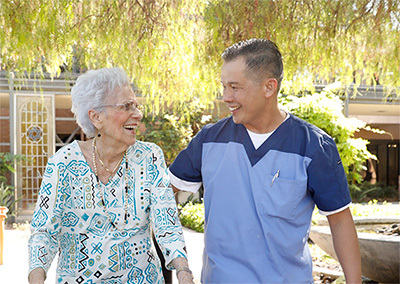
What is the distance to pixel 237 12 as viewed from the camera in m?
3.63

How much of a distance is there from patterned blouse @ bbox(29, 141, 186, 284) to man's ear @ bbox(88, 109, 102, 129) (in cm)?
12

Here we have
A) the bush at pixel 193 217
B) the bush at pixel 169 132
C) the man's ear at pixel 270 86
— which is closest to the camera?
the man's ear at pixel 270 86

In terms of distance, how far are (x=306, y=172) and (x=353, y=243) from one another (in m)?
0.33

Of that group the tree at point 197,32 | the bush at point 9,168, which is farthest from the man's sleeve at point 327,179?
the bush at point 9,168

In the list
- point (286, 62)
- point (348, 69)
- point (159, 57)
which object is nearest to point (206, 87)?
point (159, 57)

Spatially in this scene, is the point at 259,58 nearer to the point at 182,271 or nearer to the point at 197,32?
the point at 182,271

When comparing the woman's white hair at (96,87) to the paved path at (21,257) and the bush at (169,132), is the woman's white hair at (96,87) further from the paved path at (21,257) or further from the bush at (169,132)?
the bush at (169,132)

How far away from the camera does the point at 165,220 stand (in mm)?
1804

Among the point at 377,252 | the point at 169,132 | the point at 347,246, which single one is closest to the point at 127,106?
the point at 347,246

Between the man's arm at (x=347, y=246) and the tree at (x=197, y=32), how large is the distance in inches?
82.1

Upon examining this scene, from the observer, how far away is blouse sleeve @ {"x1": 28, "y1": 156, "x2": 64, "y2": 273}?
173cm

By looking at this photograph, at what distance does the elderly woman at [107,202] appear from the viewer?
5.93ft

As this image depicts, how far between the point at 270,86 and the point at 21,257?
598cm

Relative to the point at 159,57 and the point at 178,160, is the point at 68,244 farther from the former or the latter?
the point at 159,57
